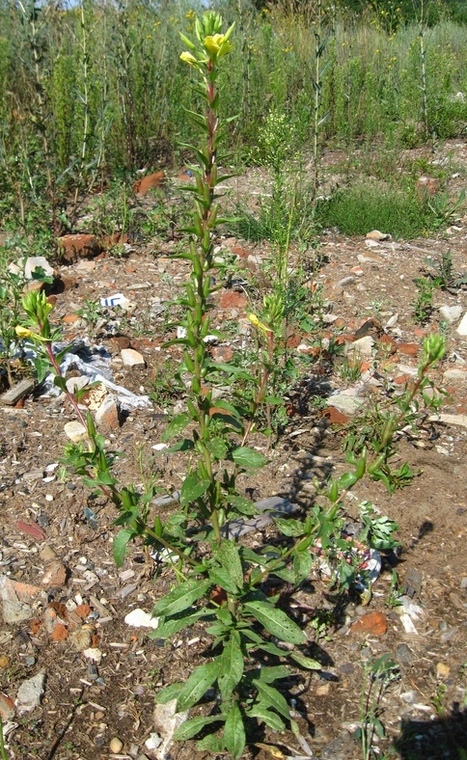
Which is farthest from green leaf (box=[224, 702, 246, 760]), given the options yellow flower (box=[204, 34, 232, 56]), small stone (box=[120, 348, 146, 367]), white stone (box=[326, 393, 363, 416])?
small stone (box=[120, 348, 146, 367])

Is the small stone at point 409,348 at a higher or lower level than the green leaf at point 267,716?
lower

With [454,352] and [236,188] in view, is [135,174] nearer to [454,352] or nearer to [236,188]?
[236,188]

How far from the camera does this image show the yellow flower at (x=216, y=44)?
55.2 inches

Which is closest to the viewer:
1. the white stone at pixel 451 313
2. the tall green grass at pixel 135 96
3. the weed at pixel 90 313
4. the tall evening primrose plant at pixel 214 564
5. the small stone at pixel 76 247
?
the tall evening primrose plant at pixel 214 564

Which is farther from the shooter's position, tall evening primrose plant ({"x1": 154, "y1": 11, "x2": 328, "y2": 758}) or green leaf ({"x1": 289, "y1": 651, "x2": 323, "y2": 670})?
green leaf ({"x1": 289, "y1": 651, "x2": 323, "y2": 670})

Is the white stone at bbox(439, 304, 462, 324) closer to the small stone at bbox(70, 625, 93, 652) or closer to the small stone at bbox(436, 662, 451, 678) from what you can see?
the small stone at bbox(436, 662, 451, 678)

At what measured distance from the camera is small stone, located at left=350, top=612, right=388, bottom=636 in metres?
2.36

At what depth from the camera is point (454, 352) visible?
3961 millimetres

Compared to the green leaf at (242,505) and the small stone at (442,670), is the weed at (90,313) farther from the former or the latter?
the small stone at (442,670)

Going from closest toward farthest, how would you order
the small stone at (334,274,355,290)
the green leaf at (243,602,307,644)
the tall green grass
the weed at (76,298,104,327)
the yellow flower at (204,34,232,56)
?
the yellow flower at (204,34,232,56)
the green leaf at (243,602,307,644)
the weed at (76,298,104,327)
the small stone at (334,274,355,290)
the tall green grass

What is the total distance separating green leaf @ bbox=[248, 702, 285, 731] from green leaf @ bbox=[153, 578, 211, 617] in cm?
36

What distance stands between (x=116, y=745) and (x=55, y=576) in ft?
2.06

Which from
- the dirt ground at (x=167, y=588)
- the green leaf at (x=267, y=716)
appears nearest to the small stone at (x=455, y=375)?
the dirt ground at (x=167, y=588)

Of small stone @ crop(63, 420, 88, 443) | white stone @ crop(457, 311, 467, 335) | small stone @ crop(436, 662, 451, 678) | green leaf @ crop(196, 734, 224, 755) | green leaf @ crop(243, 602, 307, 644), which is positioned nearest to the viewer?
green leaf @ crop(243, 602, 307, 644)
